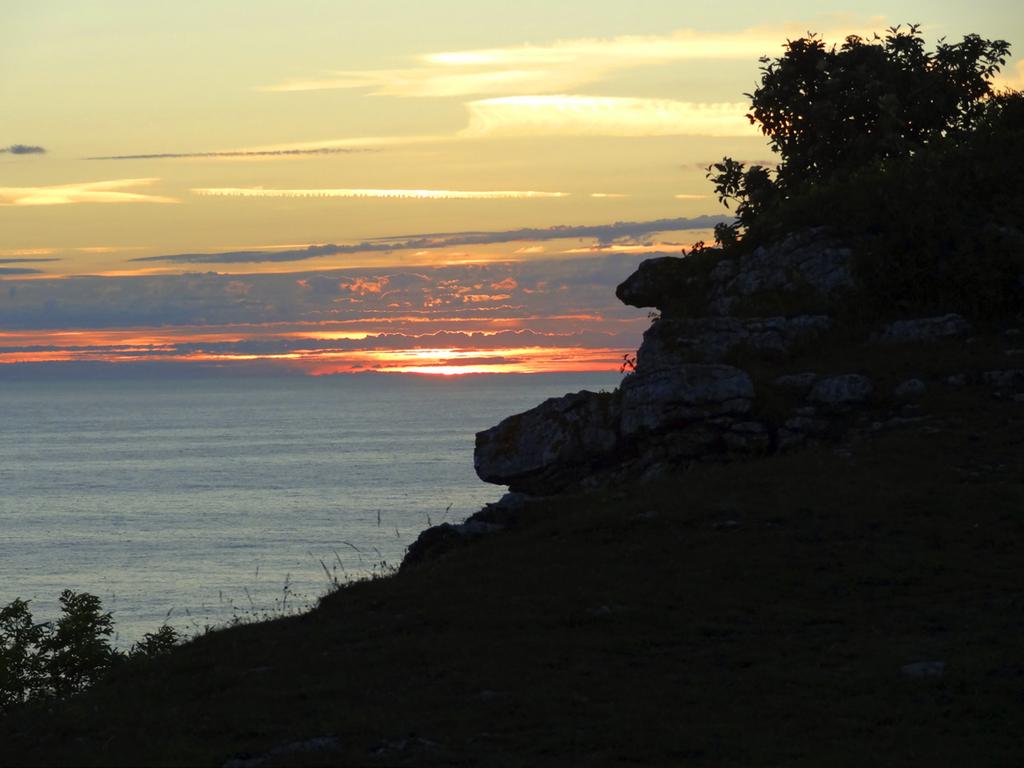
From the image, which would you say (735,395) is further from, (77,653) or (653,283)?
(77,653)

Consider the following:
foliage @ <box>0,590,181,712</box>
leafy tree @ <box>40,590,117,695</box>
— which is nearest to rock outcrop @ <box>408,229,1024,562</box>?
foliage @ <box>0,590,181,712</box>

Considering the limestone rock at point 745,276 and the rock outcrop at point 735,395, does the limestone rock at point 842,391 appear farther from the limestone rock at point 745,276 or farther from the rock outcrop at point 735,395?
the limestone rock at point 745,276

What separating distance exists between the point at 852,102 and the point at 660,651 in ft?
114

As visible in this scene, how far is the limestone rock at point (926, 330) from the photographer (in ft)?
96.0

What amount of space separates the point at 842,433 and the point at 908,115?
23.6 metres

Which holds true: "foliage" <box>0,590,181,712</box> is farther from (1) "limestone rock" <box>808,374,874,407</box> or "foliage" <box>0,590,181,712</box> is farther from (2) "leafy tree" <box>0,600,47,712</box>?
(1) "limestone rock" <box>808,374,874,407</box>

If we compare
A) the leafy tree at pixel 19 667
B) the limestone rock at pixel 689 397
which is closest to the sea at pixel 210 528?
the leafy tree at pixel 19 667

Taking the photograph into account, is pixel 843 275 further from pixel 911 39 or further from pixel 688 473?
pixel 911 39

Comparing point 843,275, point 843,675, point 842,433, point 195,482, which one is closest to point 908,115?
point 843,275

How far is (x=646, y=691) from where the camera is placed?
1375 centimetres

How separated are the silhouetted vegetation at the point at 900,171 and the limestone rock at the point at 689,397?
6.76 metres

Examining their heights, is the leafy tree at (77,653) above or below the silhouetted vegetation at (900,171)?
below

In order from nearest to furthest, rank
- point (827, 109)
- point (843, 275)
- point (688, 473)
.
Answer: point (688, 473) < point (843, 275) < point (827, 109)

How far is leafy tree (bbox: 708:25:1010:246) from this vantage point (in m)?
45.2
